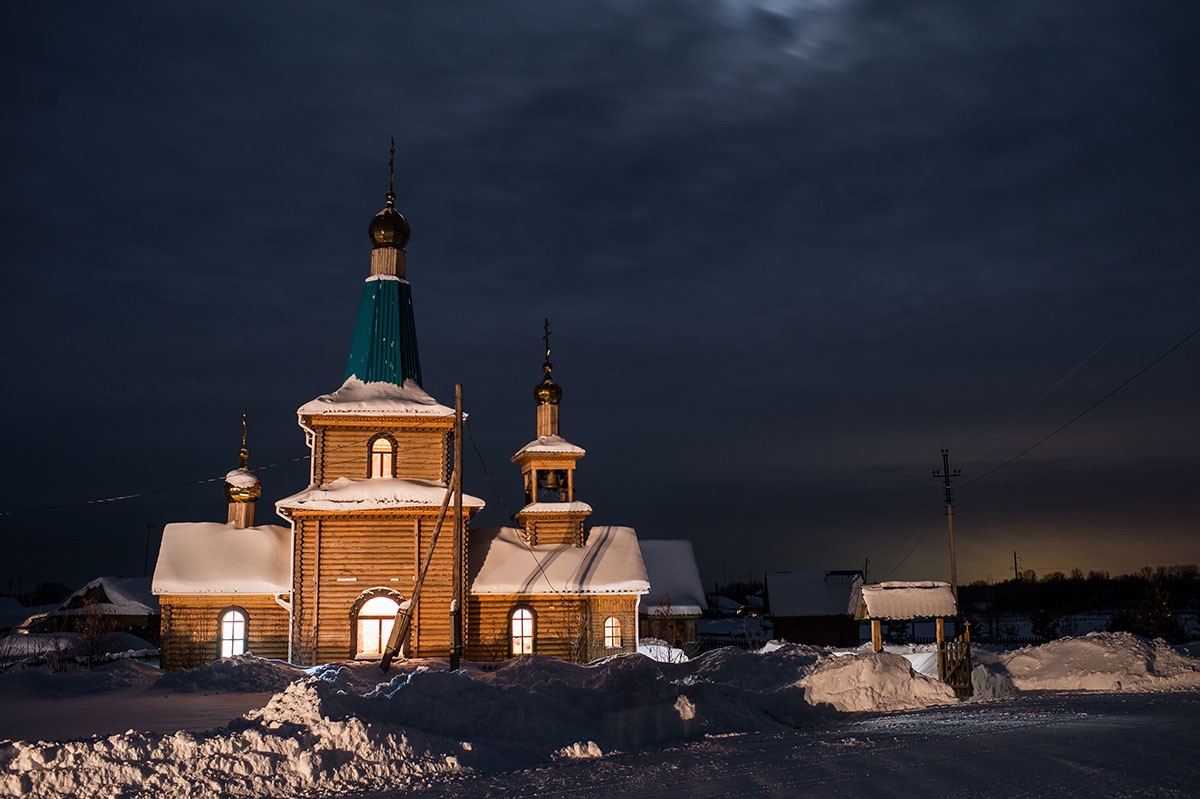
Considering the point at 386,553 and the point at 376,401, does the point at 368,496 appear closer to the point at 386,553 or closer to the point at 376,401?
the point at 386,553

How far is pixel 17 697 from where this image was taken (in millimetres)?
17953

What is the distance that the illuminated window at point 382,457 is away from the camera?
26609 millimetres

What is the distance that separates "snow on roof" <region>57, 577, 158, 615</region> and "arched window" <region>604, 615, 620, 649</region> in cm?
3243

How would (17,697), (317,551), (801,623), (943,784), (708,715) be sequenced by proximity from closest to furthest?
(943,784) → (708,715) → (17,697) → (317,551) → (801,623)

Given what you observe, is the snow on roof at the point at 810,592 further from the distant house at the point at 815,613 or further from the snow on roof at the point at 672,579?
the snow on roof at the point at 672,579

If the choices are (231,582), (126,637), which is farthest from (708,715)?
(126,637)

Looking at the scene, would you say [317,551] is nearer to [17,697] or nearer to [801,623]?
[17,697]

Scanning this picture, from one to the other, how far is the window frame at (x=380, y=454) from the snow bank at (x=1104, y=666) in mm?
15832

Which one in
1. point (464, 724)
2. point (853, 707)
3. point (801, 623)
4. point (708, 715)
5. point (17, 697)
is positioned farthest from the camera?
point (801, 623)

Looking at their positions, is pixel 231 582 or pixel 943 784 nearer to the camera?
pixel 943 784

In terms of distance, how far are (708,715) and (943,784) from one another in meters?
4.95

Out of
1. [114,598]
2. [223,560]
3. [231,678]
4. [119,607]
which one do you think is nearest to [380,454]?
[223,560]

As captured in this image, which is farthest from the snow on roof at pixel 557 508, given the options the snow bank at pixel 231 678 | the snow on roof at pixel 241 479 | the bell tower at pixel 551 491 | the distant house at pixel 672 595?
the snow bank at pixel 231 678

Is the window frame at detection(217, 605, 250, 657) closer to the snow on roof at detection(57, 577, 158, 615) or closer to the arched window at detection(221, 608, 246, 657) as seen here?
the arched window at detection(221, 608, 246, 657)
